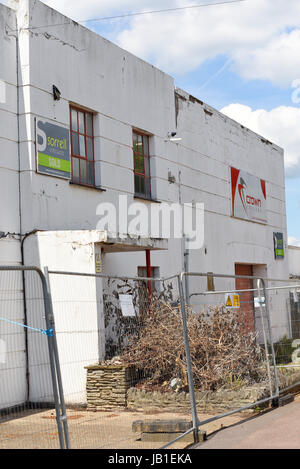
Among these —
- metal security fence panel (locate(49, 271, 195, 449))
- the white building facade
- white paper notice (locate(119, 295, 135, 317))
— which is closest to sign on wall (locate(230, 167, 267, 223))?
the white building facade

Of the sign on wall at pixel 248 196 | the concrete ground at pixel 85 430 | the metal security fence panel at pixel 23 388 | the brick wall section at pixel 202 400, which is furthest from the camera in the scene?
the sign on wall at pixel 248 196

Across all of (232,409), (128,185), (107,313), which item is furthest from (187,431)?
(128,185)

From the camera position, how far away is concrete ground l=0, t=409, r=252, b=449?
6559 millimetres

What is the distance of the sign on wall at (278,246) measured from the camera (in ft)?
74.2

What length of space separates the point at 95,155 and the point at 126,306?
4962 mm

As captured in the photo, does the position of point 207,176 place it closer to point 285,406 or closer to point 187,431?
point 285,406

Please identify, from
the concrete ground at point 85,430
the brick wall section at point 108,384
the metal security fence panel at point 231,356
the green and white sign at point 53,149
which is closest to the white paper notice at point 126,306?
the metal security fence panel at point 231,356

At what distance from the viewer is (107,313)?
36.1ft

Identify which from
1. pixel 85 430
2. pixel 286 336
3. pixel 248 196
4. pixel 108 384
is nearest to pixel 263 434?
pixel 85 430

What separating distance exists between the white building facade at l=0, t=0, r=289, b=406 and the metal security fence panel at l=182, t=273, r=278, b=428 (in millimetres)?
1419

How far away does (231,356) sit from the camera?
10914mm

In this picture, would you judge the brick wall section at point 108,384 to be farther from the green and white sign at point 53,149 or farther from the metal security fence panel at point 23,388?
the green and white sign at point 53,149

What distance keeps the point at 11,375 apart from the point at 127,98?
9123mm

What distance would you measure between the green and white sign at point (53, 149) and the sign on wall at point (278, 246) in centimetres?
1162
